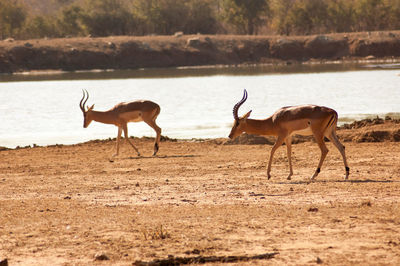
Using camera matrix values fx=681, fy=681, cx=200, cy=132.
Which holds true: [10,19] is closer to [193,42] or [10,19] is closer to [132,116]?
[193,42]

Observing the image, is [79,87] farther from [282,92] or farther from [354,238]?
[354,238]

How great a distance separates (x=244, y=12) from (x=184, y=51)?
25383 millimetres

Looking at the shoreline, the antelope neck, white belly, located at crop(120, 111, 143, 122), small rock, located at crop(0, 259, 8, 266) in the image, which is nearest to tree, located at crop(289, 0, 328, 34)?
the shoreline

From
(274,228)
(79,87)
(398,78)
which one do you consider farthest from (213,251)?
(79,87)

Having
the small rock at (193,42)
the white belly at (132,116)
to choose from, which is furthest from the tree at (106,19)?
the white belly at (132,116)

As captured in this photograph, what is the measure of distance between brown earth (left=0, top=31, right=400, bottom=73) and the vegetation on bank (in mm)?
15421

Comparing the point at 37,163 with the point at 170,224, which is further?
the point at 37,163

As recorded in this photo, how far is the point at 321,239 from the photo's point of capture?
8297 millimetres

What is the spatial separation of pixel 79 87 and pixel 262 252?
1758 inches

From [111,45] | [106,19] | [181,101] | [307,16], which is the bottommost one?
[181,101]

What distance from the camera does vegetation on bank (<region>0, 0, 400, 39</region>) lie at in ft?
336

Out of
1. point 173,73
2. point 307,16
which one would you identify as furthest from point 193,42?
point 307,16

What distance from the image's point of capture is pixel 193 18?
11088 cm

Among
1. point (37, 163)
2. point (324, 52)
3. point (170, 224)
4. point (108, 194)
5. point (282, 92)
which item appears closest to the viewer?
point (170, 224)
